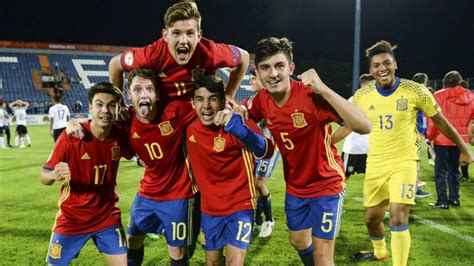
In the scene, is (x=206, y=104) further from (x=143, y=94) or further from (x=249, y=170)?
(x=249, y=170)

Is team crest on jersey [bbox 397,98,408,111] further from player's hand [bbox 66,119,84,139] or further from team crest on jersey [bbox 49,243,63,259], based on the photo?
team crest on jersey [bbox 49,243,63,259]

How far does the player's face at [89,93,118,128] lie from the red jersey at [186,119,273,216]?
2.33ft

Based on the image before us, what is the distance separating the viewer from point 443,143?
7.02 m

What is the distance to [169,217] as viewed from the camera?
346 cm

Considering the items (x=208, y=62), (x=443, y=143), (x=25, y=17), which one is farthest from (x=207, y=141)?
(x=25, y=17)

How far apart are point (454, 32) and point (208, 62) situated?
45333 millimetres

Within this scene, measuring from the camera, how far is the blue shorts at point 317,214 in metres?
3.29

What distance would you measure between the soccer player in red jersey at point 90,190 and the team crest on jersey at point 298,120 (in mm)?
1420

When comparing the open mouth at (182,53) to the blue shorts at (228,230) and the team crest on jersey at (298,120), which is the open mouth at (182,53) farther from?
the blue shorts at (228,230)

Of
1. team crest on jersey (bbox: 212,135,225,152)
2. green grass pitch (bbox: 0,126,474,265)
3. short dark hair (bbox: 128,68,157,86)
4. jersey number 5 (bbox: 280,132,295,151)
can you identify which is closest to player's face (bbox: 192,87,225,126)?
team crest on jersey (bbox: 212,135,225,152)

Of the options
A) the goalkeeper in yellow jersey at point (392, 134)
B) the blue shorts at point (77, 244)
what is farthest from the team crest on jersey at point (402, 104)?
the blue shorts at point (77, 244)

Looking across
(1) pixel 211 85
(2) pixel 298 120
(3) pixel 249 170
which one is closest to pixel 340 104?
(2) pixel 298 120

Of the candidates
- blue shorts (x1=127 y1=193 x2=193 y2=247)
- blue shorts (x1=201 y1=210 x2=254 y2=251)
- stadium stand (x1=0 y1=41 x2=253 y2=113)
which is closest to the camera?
blue shorts (x1=201 y1=210 x2=254 y2=251)

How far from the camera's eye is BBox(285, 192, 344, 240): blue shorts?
3.29 meters
